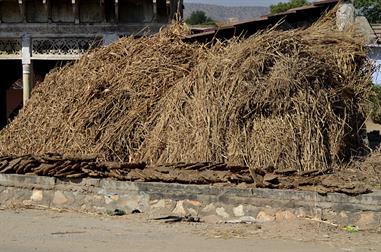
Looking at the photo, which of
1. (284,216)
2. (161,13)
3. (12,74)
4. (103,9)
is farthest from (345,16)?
(12,74)

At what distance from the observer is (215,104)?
31.6 feet

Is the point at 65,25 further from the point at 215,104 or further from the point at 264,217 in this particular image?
the point at 264,217

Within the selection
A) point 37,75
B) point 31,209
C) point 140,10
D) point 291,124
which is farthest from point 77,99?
point 37,75

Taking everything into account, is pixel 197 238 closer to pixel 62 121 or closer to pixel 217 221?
pixel 217 221

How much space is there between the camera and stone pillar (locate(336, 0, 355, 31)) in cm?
1081

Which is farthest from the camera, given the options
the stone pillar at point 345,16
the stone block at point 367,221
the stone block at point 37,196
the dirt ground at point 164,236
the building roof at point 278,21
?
the building roof at point 278,21

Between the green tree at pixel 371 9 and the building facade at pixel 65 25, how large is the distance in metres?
27.2

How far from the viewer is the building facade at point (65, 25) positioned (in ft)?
53.7

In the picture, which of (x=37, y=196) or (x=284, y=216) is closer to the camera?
(x=284, y=216)

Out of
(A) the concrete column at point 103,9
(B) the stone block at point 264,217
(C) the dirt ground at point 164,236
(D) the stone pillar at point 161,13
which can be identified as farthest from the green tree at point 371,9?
(C) the dirt ground at point 164,236

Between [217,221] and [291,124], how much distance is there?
6.07 feet

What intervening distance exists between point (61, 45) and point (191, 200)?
9186 millimetres

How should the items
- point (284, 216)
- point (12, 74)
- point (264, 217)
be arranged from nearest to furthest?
point (284, 216), point (264, 217), point (12, 74)

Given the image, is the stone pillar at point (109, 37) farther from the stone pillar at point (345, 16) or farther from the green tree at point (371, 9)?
the green tree at point (371, 9)
